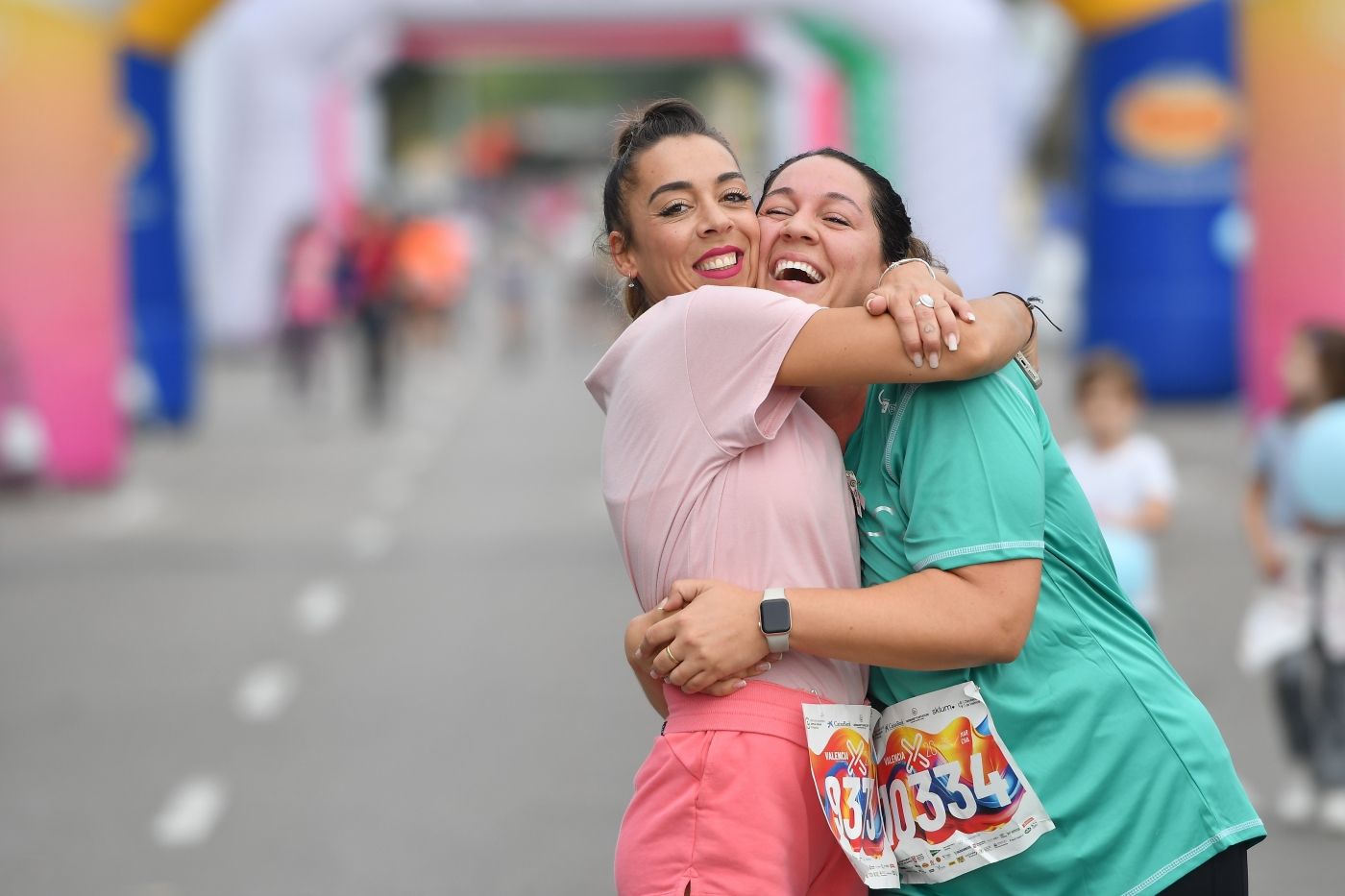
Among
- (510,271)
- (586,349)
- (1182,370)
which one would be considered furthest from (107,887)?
(586,349)

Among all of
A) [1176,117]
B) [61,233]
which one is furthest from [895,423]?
[1176,117]

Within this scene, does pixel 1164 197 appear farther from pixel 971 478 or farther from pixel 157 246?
pixel 971 478

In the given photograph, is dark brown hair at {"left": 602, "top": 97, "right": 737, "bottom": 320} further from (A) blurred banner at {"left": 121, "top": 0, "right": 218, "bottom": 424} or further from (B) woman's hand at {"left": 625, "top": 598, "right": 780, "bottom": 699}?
(A) blurred banner at {"left": 121, "top": 0, "right": 218, "bottom": 424}

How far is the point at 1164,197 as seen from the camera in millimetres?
17484

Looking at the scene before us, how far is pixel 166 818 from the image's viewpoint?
6.57 metres

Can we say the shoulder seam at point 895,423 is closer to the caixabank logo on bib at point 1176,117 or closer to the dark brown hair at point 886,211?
the dark brown hair at point 886,211

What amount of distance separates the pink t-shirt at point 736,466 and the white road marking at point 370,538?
888 cm

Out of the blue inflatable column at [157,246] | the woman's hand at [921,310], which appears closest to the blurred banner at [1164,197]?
the blue inflatable column at [157,246]

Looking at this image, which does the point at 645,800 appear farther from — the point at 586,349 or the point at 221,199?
the point at 586,349

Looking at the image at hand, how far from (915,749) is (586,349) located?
26.6 metres

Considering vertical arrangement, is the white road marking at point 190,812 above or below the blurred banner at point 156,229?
below

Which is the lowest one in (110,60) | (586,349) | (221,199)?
(586,349)

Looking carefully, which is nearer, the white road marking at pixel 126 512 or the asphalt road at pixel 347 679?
the asphalt road at pixel 347 679

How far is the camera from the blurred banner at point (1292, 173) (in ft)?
45.8
